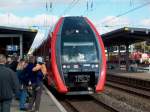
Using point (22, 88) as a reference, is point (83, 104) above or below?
below

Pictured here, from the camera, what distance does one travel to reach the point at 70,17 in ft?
71.4

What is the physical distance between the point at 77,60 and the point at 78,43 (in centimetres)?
77

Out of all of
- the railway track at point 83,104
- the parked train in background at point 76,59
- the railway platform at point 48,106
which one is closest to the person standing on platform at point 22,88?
the railway platform at point 48,106

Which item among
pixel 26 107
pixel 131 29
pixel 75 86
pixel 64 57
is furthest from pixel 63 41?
pixel 131 29

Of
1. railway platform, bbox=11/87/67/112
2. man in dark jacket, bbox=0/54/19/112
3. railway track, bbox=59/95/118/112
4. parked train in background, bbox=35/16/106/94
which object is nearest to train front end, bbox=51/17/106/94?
parked train in background, bbox=35/16/106/94

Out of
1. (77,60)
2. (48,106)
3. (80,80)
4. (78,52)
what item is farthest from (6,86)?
(78,52)

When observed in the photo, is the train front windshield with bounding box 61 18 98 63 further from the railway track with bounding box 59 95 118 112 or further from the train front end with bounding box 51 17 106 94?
the railway track with bounding box 59 95 118 112

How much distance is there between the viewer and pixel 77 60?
20.5 m

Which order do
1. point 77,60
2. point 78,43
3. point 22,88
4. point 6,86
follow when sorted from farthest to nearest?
1. point 78,43
2. point 77,60
3. point 22,88
4. point 6,86

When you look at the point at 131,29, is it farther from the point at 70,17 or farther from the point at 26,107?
the point at 26,107

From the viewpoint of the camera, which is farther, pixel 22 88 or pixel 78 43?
pixel 78 43

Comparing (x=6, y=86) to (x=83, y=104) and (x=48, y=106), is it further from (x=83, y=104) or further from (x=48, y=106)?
(x=83, y=104)

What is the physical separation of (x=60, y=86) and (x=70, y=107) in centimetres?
108

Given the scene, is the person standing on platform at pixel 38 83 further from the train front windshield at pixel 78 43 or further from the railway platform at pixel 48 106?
the train front windshield at pixel 78 43
